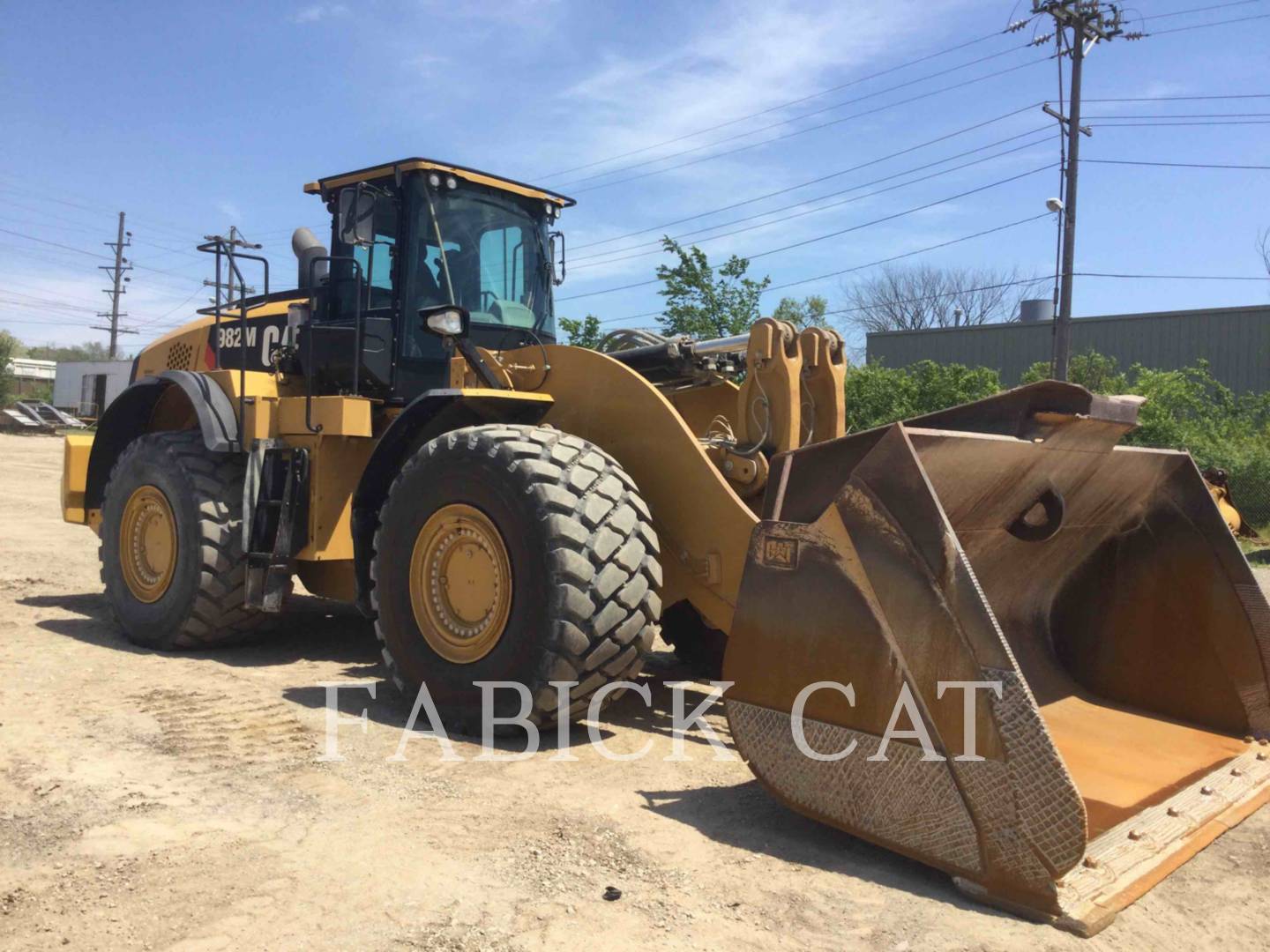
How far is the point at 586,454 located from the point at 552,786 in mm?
1311

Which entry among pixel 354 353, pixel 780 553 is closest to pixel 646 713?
pixel 780 553

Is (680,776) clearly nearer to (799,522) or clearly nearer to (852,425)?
(799,522)

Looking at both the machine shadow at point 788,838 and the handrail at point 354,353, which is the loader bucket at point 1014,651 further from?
the handrail at point 354,353

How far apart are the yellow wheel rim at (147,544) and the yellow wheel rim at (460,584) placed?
2264mm

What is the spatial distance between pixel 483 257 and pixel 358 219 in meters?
0.75

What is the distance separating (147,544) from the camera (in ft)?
21.3

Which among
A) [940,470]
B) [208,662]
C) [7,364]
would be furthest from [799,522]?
[7,364]

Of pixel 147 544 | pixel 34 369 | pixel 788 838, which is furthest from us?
pixel 34 369

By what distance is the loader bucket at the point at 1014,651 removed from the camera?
2873 mm

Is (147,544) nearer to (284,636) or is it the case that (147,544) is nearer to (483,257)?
(284,636)

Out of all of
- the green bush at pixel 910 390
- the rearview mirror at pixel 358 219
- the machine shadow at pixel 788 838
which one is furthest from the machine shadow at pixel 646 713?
the green bush at pixel 910 390

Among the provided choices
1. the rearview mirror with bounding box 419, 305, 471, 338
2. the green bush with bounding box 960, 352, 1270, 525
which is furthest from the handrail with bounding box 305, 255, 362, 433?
the green bush with bounding box 960, 352, 1270, 525

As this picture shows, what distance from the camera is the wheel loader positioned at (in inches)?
120

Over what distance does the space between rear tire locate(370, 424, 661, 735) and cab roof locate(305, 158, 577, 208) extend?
2.08 meters
